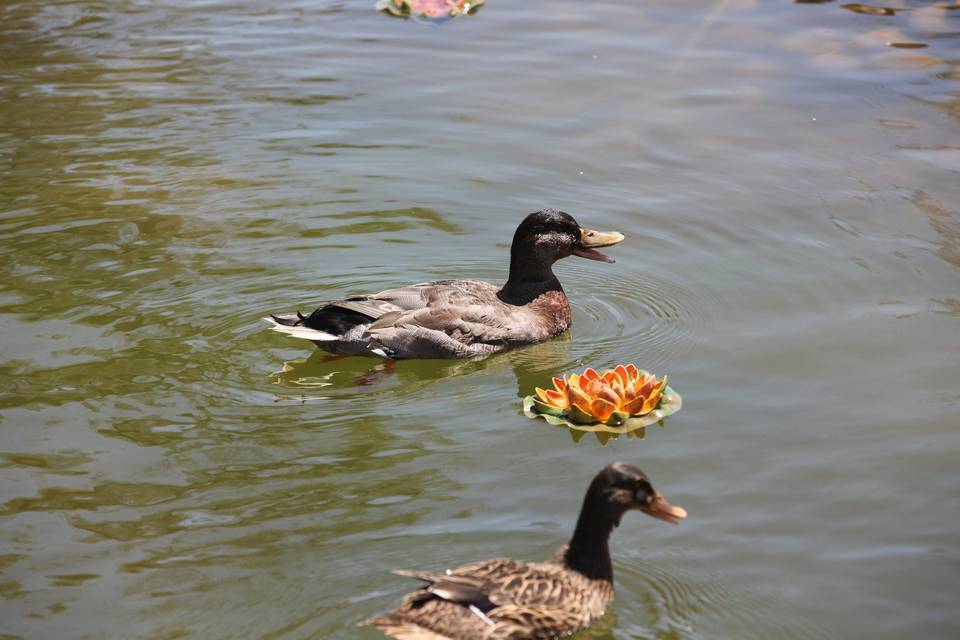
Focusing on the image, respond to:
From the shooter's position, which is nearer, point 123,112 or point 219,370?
point 219,370

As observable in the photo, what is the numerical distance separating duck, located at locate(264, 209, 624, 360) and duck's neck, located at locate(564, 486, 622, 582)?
118 inches

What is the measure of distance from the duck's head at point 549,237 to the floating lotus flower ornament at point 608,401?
1.75 m

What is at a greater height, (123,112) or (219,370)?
(123,112)

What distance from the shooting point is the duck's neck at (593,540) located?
569 centimetres

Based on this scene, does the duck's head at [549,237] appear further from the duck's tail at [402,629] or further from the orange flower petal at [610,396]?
the duck's tail at [402,629]

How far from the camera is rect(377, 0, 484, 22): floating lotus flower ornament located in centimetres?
1539

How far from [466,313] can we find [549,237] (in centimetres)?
97

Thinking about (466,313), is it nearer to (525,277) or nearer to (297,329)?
(525,277)

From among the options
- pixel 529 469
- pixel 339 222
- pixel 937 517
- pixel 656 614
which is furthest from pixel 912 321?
pixel 339 222

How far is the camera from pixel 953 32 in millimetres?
13930

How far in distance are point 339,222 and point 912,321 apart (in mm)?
4396

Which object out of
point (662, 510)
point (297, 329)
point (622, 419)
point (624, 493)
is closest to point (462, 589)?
point (624, 493)

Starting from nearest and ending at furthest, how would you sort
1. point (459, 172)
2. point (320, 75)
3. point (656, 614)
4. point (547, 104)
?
point (656, 614) < point (459, 172) < point (547, 104) < point (320, 75)

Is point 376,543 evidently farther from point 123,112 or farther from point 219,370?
point 123,112
